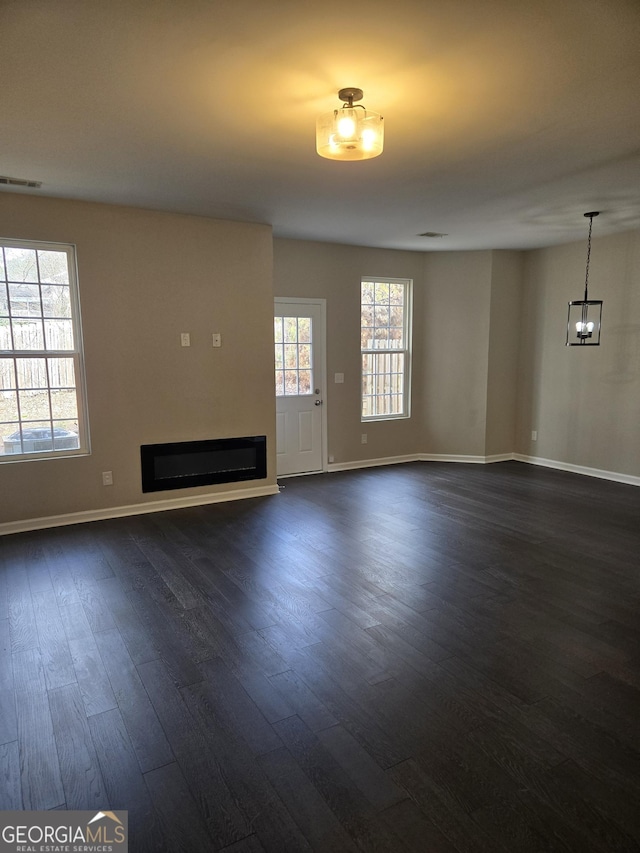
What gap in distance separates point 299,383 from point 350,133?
12.6 ft

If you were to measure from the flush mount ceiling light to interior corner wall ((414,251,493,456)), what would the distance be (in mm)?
4474

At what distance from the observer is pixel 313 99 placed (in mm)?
2453

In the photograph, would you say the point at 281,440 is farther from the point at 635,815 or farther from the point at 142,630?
the point at 635,815

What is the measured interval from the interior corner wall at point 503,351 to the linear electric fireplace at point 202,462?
320 cm

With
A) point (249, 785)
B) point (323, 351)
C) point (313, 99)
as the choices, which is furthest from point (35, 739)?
point (323, 351)

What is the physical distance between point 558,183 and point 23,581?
4555mm

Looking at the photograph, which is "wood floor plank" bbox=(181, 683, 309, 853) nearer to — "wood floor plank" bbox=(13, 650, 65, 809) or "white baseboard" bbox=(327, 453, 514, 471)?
"wood floor plank" bbox=(13, 650, 65, 809)

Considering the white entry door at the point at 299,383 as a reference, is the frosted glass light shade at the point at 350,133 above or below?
above

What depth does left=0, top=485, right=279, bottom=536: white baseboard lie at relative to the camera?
14.0 feet

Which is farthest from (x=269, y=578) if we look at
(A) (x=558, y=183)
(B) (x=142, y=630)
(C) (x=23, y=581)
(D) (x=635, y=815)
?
Result: (A) (x=558, y=183)

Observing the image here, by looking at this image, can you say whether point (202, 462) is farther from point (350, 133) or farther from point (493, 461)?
point (493, 461)

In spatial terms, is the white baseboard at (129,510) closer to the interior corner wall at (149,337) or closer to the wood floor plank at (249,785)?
the interior corner wall at (149,337)

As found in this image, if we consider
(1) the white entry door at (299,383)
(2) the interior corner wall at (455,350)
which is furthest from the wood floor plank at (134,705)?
(2) the interior corner wall at (455,350)

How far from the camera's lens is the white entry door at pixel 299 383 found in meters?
5.90
